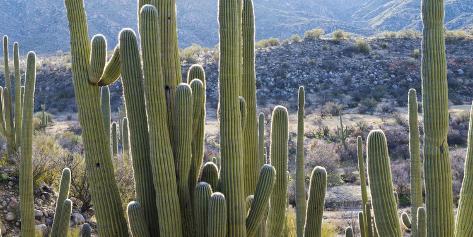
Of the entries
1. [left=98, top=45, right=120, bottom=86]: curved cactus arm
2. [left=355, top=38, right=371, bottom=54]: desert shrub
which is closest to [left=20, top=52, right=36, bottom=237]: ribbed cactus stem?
[left=98, top=45, right=120, bottom=86]: curved cactus arm

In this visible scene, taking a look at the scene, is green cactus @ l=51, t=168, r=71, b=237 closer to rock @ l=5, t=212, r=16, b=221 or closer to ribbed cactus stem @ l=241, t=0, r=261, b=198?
ribbed cactus stem @ l=241, t=0, r=261, b=198

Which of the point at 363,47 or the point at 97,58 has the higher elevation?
the point at 363,47

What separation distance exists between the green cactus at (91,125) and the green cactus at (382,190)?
5.98ft

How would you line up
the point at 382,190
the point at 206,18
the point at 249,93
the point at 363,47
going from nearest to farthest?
the point at 382,190
the point at 249,93
the point at 363,47
the point at 206,18

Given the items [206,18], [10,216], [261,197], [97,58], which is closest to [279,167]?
[261,197]

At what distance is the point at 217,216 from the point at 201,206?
180mm

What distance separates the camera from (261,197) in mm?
4078

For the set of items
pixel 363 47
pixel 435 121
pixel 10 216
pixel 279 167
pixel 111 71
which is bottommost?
pixel 10 216

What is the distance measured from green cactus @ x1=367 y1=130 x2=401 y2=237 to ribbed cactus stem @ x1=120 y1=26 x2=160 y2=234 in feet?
4.45

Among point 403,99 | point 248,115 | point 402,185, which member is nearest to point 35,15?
point 403,99

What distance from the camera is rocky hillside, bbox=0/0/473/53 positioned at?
73.0 metres

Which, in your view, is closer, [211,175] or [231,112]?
[231,112]

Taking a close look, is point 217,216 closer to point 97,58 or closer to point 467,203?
point 97,58

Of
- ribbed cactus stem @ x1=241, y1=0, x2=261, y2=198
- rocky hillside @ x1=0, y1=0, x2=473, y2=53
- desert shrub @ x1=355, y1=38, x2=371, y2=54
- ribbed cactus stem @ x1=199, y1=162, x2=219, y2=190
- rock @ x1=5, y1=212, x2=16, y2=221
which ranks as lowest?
rock @ x1=5, y1=212, x2=16, y2=221
